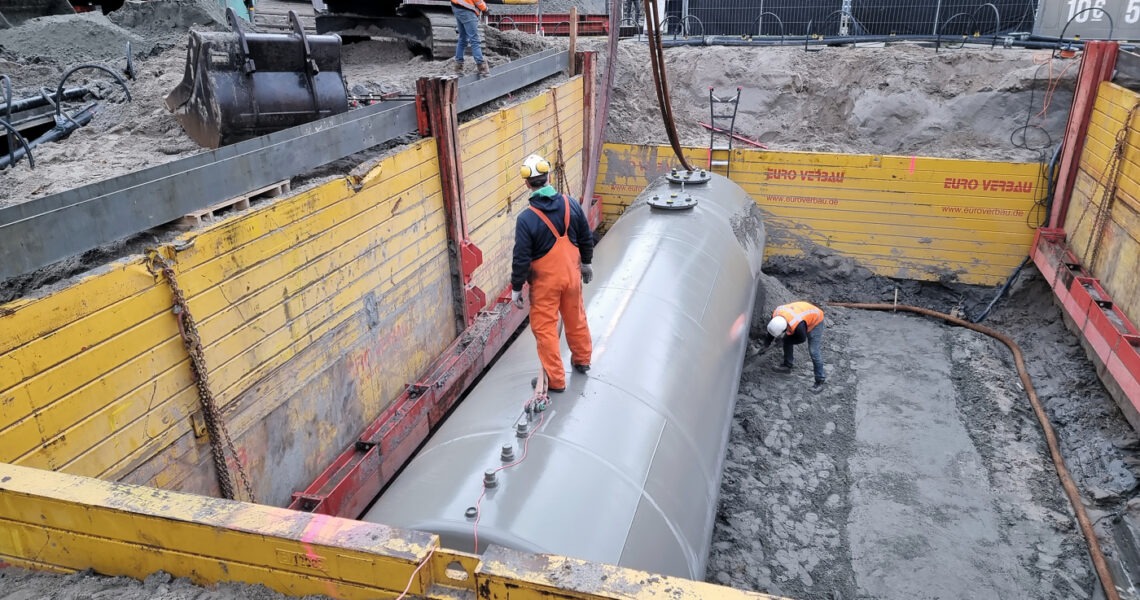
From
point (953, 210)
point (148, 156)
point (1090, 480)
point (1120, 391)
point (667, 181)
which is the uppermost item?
point (148, 156)

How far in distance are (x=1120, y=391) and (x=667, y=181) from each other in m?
5.02

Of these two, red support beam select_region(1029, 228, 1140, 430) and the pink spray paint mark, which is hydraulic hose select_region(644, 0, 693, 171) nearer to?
red support beam select_region(1029, 228, 1140, 430)

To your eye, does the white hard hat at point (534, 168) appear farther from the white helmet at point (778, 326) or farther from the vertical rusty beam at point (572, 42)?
the vertical rusty beam at point (572, 42)

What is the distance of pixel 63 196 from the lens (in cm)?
329

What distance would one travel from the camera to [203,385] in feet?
12.7

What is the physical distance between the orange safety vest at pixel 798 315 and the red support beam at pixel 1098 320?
8.37 feet

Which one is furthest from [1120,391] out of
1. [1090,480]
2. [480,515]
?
[480,515]

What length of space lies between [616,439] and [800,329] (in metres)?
4.27

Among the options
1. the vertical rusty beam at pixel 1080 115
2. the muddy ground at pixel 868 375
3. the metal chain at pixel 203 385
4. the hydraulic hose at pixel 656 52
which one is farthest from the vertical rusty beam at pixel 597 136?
the metal chain at pixel 203 385

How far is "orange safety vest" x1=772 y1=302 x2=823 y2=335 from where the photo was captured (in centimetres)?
749

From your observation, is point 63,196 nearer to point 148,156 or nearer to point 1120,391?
point 148,156

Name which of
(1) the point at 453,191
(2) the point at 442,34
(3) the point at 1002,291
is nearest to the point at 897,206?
(3) the point at 1002,291

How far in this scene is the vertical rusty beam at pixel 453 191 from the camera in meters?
5.96

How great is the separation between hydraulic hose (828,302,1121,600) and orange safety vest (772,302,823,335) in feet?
7.47
